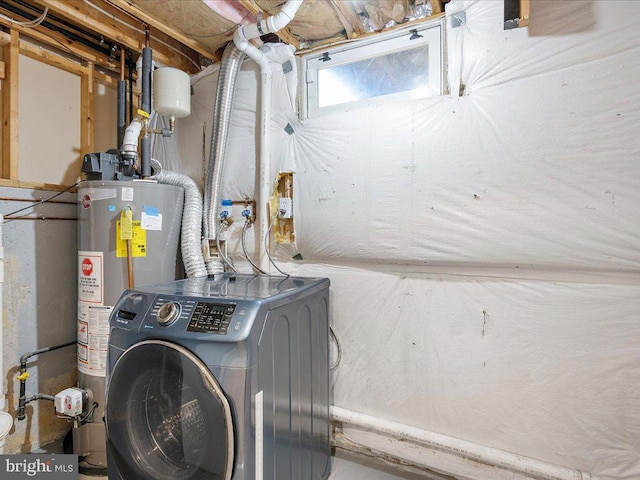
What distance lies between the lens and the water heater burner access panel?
3.48 feet

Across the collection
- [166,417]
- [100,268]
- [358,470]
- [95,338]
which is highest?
[100,268]

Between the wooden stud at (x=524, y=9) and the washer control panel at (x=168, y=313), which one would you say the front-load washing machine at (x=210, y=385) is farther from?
the wooden stud at (x=524, y=9)

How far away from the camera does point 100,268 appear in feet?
5.62

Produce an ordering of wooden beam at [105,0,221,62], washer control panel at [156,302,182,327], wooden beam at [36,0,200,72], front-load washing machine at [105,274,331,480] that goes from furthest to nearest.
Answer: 1. wooden beam at [36,0,200,72]
2. wooden beam at [105,0,221,62]
3. washer control panel at [156,302,182,327]
4. front-load washing machine at [105,274,331,480]

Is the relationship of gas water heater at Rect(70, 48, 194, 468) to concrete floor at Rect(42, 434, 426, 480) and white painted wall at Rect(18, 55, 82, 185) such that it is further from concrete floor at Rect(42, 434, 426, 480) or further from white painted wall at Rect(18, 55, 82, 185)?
white painted wall at Rect(18, 55, 82, 185)

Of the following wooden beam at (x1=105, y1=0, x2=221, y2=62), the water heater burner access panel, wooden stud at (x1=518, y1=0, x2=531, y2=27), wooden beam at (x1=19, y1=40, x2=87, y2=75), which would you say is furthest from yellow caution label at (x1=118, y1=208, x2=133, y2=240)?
wooden stud at (x1=518, y1=0, x2=531, y2=27)

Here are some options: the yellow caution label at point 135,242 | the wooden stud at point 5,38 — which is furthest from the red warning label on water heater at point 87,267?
the wooden stud at point 5,38

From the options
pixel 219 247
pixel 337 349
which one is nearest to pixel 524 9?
pixel 337 349

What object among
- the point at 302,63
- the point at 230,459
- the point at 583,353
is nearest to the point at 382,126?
the point at 302,63

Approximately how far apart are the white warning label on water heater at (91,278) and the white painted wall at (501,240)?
1040mm

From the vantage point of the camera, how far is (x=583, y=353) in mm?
1299

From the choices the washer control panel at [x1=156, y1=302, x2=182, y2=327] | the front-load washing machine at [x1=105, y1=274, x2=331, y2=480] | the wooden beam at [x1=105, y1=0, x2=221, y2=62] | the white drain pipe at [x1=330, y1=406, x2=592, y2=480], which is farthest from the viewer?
the wooden beam at [x1=105, y1=0, x2=221, y2=62]

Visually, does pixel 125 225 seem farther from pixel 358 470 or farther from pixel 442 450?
pixel 442 450

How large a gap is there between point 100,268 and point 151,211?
0.37m
